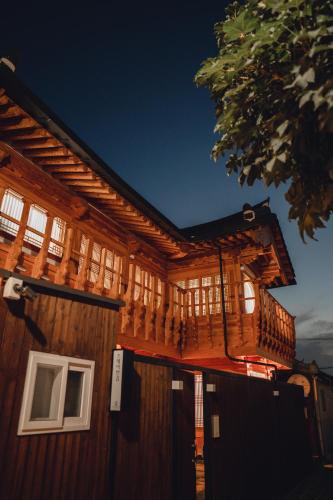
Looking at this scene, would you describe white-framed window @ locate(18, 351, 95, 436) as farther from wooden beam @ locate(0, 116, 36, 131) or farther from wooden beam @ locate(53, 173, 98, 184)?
wooden beam @ locate(53, 173, 98, 184)

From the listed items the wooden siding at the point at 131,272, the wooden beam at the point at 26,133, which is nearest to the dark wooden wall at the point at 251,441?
the wooden siding at the point at 131,272

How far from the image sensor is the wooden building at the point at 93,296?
4234 millimetres

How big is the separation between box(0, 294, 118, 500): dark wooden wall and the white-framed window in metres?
0.08

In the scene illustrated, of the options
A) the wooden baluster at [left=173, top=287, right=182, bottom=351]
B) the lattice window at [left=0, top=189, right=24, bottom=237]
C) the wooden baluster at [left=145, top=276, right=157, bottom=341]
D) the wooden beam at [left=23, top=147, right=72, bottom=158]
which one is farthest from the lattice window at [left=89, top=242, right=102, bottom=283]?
the wooden beam at [left=23, top=147, right=72, bottom=158]

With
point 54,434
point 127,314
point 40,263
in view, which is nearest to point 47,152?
point 40,263

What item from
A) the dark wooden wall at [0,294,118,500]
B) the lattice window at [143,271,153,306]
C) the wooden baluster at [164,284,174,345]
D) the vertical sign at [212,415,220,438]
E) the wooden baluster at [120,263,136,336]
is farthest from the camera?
the wooden baluster at [164,284,174,345]

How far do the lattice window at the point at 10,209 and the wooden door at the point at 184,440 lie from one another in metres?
5.38

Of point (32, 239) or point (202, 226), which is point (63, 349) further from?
point (202, 226)

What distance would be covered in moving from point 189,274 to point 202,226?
454cm

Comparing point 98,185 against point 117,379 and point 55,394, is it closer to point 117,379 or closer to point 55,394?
point 117,379

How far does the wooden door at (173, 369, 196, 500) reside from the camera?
6020 mm

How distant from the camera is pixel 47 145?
795cm

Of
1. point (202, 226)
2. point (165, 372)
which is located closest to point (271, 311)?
point (202, 226)

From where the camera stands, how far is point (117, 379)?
511 cm
